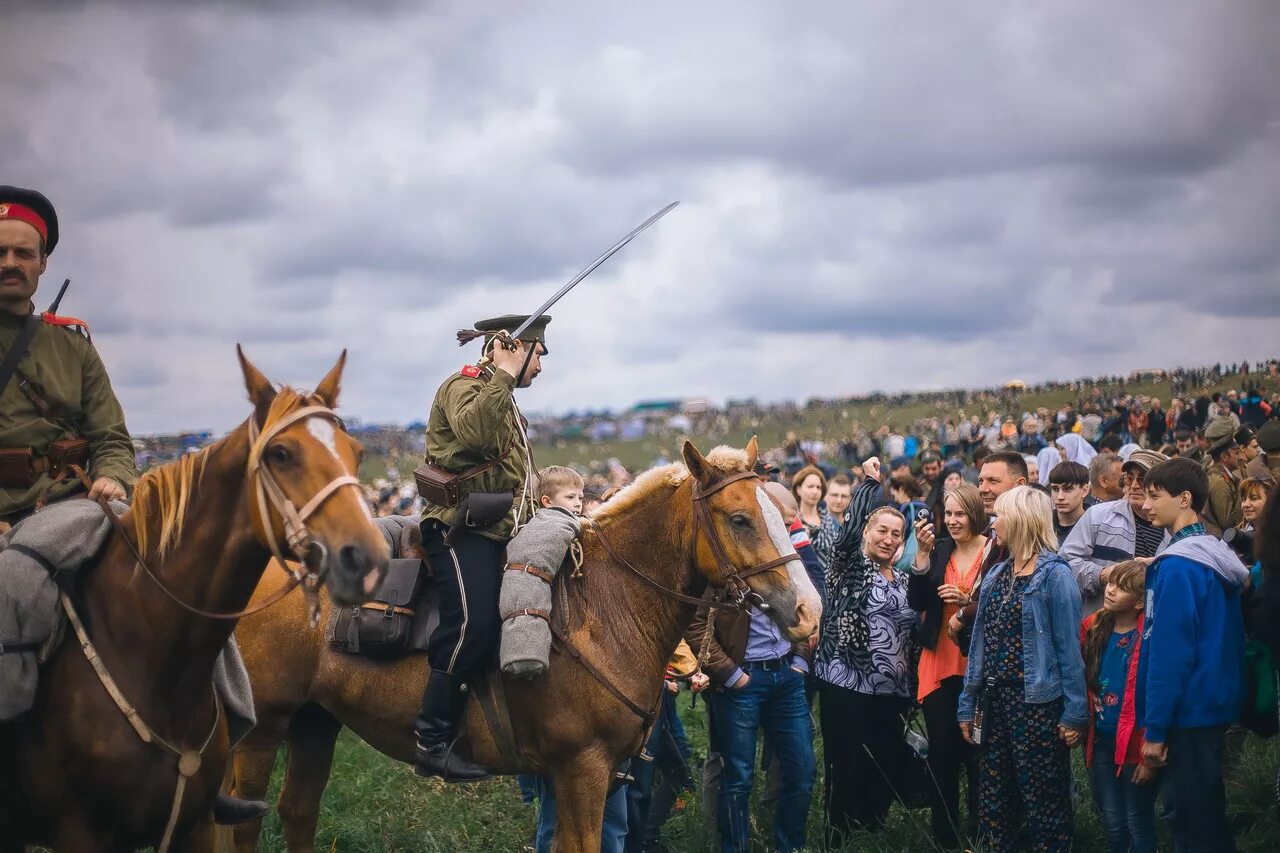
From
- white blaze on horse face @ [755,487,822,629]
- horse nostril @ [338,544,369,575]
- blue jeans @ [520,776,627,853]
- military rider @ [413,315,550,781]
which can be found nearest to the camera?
horse nostril @ [338,544,369,575]

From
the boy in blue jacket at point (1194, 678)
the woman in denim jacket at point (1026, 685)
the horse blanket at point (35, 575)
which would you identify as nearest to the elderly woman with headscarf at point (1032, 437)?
the woman in denim jacket at point (1026, 685)

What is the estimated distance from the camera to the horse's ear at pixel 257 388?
3.96 m

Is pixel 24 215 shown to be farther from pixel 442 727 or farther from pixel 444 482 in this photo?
pixel 442 727

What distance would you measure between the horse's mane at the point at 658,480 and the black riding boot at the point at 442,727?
4.16 feet

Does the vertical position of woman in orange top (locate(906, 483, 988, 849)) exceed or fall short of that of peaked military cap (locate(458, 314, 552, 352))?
it falls short

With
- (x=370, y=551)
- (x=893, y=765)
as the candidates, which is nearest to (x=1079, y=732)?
(x=893, y=765)

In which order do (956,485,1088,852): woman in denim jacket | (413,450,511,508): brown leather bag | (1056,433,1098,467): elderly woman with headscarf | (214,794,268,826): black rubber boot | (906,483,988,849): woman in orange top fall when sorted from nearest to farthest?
(214,794,268,826): black rubber boot
(413,450,511,508): brown leather bag
(956,485,1088,852): woman in denim jacket
(906,483,988,849): woman in orange top
(1056,433,1098,467): elderly woman with headscarf

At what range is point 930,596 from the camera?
22.3 feet

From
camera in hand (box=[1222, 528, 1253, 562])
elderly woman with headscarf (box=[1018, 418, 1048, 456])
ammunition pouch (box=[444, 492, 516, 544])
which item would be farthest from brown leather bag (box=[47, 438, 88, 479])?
elderly woman with headscarf (box=[1018, 418, 1048, 456])

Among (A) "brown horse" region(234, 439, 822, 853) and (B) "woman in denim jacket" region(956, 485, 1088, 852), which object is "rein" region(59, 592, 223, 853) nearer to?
(A) "brown horse" region(234, 439, 822, 853)

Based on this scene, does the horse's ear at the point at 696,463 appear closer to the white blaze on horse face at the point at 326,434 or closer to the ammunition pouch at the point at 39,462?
the white blaze on horse face at the point at 326,434

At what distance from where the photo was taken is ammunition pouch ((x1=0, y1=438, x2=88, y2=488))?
4.52 meters

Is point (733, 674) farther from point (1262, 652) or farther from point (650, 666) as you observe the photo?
point (1262, 652)

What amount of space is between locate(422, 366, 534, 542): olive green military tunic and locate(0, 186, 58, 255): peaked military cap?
204cm
